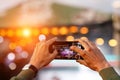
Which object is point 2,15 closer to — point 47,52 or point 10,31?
point 10,31

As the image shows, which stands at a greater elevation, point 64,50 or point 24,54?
point 64,50

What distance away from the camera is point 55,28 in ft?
5.05

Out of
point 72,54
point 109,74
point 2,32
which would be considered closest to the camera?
point 109,74

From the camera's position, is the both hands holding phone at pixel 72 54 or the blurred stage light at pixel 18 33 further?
the blurred stage light at pixel 18 33

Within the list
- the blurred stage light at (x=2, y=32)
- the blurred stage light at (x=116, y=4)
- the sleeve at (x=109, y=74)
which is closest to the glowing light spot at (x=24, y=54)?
the blurred stage light at (x=2, y=32)

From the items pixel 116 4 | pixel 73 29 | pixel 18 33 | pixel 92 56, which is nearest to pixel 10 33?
pixel 18 33

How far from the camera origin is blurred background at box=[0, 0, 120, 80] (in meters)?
1.52

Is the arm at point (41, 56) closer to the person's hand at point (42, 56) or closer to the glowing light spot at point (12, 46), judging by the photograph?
the person's hand at point (42, 56)

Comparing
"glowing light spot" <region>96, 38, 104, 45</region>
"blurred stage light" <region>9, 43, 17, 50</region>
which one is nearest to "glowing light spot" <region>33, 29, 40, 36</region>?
"blurred stage light" <region>9, 43, 17, 50</region>

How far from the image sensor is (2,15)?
1.53 m

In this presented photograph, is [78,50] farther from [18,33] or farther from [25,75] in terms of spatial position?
[18,33]

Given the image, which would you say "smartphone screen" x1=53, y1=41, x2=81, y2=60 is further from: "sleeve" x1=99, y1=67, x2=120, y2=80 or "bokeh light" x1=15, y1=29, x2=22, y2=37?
"bokeh light" x1=15, y1=29, x2=22, y2=37

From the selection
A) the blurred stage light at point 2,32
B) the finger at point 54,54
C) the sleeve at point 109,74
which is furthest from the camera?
the blurred stage light at point 2,32

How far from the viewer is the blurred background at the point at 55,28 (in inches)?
59.9
